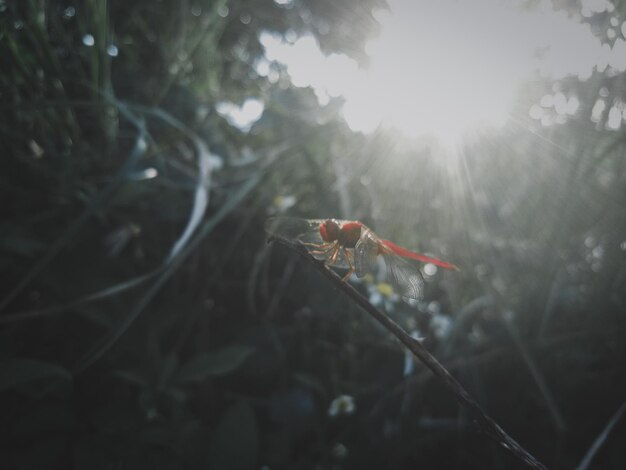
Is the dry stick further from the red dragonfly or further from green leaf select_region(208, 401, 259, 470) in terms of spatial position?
green leaf select_region(208, 401, 259, 470)

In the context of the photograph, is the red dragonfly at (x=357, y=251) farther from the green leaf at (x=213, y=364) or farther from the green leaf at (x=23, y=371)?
the green leaf at (x=23, y=371)

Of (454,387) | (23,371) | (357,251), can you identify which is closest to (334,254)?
(357,251)

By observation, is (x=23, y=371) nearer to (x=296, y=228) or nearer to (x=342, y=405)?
(x=296, y=228)

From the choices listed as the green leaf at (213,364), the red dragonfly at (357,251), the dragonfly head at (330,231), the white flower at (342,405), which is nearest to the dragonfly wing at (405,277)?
the red dragonfly at (357,251)

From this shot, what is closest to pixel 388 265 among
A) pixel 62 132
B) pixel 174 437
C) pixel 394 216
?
pixel 174 437

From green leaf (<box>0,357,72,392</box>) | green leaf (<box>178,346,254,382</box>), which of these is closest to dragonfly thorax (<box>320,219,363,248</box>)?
green leaf (<box>178,346,254,382</box>)

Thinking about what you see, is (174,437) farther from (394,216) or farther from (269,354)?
(394,216)
